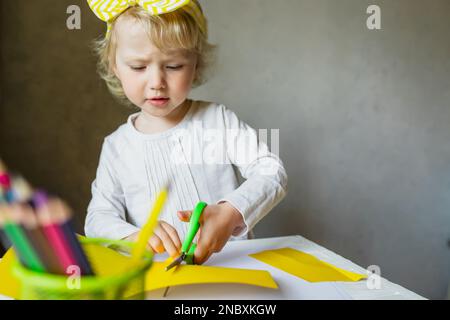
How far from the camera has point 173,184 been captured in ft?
2.99

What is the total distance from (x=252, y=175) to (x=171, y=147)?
0.20 m

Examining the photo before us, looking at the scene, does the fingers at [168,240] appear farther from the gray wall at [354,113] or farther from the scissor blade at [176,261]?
the gray wall at [354,113]

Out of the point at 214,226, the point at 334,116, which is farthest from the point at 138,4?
the point at 334,116

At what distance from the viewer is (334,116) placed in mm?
1504

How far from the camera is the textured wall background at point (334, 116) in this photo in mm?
1268

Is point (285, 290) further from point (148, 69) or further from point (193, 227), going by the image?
point (148, 69)

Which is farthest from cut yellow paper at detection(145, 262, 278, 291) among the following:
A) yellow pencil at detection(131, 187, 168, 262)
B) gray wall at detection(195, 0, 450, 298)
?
gray wall at detection(195, 0, 450, 298)

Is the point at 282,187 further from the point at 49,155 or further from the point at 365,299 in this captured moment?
the point at 49,155

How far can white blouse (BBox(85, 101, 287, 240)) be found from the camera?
2.93 feet

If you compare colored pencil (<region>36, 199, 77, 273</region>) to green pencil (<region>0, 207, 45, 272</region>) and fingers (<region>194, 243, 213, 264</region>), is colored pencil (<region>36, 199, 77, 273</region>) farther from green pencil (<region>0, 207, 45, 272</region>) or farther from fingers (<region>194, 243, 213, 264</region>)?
fingers (<region>194, 243, 213, 264</region>)

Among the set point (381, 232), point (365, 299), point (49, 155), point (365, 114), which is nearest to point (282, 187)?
point (365, 299)

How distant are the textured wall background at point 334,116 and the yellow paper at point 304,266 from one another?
2.82ft

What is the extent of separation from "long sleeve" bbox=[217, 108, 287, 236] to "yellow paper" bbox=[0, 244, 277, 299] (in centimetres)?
18

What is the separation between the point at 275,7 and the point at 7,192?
1321 millimetres
